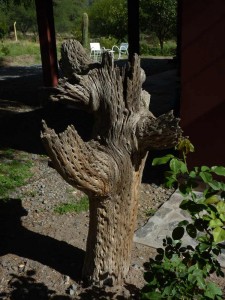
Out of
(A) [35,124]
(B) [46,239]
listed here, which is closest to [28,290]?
(B) [46,239]

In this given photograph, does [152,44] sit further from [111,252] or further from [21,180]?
[111,252]

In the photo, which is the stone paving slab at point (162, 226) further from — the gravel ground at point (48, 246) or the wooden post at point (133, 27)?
the wooden post at point (133, 27)

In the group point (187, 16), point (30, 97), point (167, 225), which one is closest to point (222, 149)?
point (167, 225)

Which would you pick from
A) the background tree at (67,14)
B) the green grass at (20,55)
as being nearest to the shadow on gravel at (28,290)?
the green grass at (20,55)

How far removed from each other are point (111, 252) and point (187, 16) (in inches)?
108

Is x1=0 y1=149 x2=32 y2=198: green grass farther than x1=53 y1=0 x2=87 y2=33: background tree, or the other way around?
x1=53 y1=0 x2=87 y2=33: background tree

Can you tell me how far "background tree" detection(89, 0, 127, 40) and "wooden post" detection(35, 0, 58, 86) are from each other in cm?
2017

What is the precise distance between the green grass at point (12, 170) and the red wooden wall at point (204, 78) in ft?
7.73

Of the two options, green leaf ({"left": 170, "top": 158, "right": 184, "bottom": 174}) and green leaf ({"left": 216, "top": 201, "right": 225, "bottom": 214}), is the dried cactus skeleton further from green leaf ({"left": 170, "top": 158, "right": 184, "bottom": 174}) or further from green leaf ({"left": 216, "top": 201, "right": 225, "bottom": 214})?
green leaf ({"left": 216, "top": 201, "right": 225, "bottom": 214})

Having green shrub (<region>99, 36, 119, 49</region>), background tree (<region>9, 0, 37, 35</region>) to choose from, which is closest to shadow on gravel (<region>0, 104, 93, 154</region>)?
green shrub (<region>99, 36, 119, 49</region>)

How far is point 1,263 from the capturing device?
3.80m

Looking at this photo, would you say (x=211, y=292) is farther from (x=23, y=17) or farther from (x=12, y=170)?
(x=23, y=17)

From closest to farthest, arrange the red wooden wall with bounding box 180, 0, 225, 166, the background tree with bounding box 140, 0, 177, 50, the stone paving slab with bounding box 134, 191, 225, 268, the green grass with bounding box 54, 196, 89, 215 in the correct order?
the stone paving slab with bounding box 134, 191, 225, 268 → the red wooden wall with bounding box 180, 0, 225, 166 → the green grass with bounding box 54, 196, 89, 215 → the background tree with bounding box 140, 0, 177, 50

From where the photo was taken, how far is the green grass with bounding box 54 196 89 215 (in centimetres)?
488
